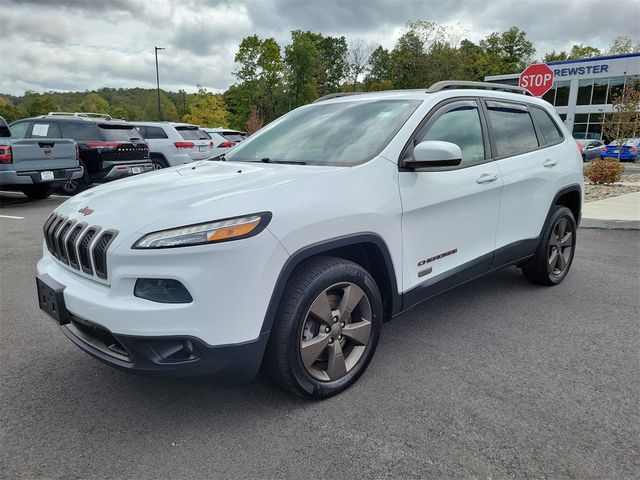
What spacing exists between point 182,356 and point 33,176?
28.6 feet

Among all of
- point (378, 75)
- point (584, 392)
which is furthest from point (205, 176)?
point (378, 75)

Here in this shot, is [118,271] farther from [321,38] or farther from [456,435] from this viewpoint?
[321,38]

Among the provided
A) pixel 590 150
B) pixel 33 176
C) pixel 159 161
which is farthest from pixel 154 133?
pixel 590 150

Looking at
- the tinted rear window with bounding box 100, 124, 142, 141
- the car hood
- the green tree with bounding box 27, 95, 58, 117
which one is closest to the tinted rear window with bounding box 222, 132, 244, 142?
the tinted rear window with bounding box 100, 124, 142, 141

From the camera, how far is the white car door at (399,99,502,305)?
2.97 m

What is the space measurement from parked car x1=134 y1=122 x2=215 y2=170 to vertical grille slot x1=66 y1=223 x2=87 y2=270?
36.5 ft

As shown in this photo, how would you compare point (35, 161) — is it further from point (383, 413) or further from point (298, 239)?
point (383, 413)

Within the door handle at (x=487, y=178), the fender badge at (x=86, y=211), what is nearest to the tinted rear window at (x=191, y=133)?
the door handle at (x=487, y=178)

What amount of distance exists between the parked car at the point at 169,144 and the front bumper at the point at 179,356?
1150 cm

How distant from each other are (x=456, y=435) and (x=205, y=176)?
199cm

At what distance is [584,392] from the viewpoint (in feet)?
9.03

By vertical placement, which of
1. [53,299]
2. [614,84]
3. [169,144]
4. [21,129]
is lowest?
[53,299]

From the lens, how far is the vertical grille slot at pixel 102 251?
Result: 223 cm

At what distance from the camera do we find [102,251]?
2256 mm
